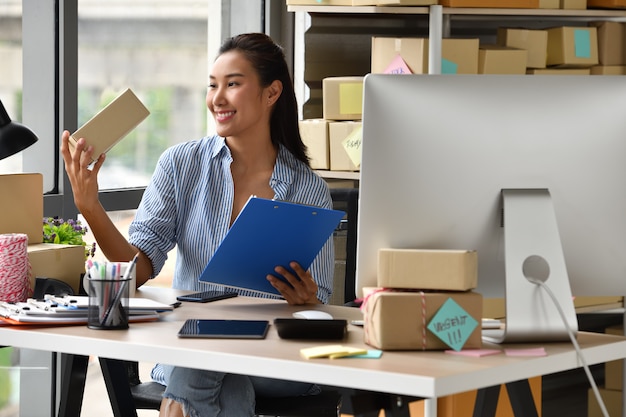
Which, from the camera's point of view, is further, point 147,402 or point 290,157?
point 290,157

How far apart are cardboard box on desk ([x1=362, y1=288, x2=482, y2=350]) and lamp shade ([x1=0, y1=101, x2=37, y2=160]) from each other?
874mm

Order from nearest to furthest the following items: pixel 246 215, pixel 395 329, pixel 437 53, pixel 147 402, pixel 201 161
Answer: pixel 395 329 → pixel 246 215 → pixel 147 402 → pixel 201 161 → pixel 437 53

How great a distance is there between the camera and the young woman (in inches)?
97.0

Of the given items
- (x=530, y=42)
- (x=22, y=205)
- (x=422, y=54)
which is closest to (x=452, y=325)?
(x=22, y=205)

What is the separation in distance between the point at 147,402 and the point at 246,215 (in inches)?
24.4

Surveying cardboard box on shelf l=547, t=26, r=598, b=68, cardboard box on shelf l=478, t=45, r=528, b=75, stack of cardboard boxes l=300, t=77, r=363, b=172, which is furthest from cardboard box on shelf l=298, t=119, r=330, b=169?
cardboard box on shelf l=547, t=26, r=598, b=68

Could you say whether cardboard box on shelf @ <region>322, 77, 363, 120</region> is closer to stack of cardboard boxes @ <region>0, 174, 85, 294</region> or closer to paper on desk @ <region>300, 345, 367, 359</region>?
stack of cardboard boxes @ <region>0, 174, 85, 294</region>

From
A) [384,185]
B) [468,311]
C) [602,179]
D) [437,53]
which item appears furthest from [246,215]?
[437,53]

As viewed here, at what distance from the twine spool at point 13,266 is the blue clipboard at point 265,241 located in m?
0.38

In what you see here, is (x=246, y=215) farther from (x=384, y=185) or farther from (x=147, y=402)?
(x=147, y=402)

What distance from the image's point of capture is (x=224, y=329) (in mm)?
1807

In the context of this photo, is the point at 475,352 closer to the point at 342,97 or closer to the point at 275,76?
the point at 275,76

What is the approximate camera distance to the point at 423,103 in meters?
1.75

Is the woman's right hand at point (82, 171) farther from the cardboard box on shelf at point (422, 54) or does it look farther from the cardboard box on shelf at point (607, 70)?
the cardboard box on shelf at point (607, 70)
